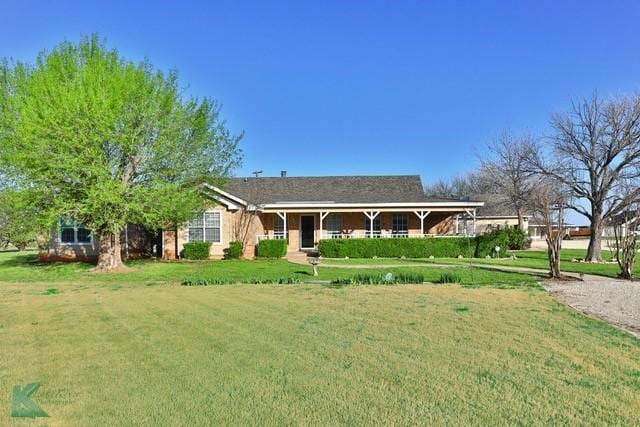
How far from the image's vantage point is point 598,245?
24.0 metres

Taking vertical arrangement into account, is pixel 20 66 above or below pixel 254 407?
above

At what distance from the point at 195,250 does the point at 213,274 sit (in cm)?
Result: 684

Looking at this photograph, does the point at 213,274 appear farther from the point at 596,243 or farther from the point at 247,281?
the point at 596,243

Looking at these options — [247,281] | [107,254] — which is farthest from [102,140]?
[247,281]

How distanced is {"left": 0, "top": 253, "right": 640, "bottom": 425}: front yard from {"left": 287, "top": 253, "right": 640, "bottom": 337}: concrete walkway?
539 mm

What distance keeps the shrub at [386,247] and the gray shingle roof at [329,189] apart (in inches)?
129

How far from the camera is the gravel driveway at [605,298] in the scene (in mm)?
8841

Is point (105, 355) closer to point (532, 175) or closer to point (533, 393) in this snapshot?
point (533, 393)

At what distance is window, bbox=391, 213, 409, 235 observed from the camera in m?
28.8

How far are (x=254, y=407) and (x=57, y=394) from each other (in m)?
1.92

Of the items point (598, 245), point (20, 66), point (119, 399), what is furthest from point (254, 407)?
point (598, 245)

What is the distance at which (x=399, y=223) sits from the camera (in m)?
28.8

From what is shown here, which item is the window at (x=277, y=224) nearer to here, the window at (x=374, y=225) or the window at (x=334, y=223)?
the window at (x=334, y=223)

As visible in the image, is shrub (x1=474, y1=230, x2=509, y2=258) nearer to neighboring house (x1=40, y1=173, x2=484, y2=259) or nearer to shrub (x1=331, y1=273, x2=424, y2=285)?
neighboring house (x1=40, y1=173, x2=484, y2=259)
